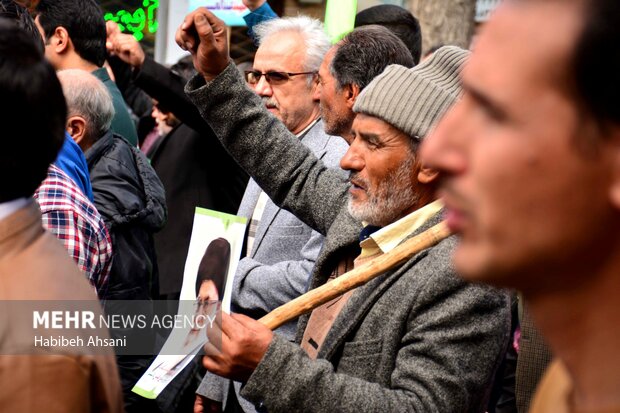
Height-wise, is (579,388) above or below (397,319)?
above

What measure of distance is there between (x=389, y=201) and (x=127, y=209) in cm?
166

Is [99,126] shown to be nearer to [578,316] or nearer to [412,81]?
[412,81]

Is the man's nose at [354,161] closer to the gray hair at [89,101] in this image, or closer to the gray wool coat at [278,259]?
the gray wool coat at [278,259]

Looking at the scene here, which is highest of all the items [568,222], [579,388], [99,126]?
[568,222]

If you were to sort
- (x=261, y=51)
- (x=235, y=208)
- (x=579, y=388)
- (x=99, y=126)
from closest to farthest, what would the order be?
(x=579, y=388) → (x=99, y=126) → (x=261, y=51) → (x=235, y=208)

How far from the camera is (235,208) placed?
18.3ft

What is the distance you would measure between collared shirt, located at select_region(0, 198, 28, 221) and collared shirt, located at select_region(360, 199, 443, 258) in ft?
4.22

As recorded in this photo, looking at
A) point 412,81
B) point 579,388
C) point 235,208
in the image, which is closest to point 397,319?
point 412,81

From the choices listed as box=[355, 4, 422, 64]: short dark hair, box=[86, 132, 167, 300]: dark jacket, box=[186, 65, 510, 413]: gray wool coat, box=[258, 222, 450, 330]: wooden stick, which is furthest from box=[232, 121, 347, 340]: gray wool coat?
box=[355, 4, 422, 64]: short dark hair

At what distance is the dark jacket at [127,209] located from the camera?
14.0 ft

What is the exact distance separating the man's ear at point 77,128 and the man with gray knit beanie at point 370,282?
3.72ft

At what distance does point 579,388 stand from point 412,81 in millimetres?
1984

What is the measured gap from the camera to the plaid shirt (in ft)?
9.60

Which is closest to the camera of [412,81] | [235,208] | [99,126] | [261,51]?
[412,81]
